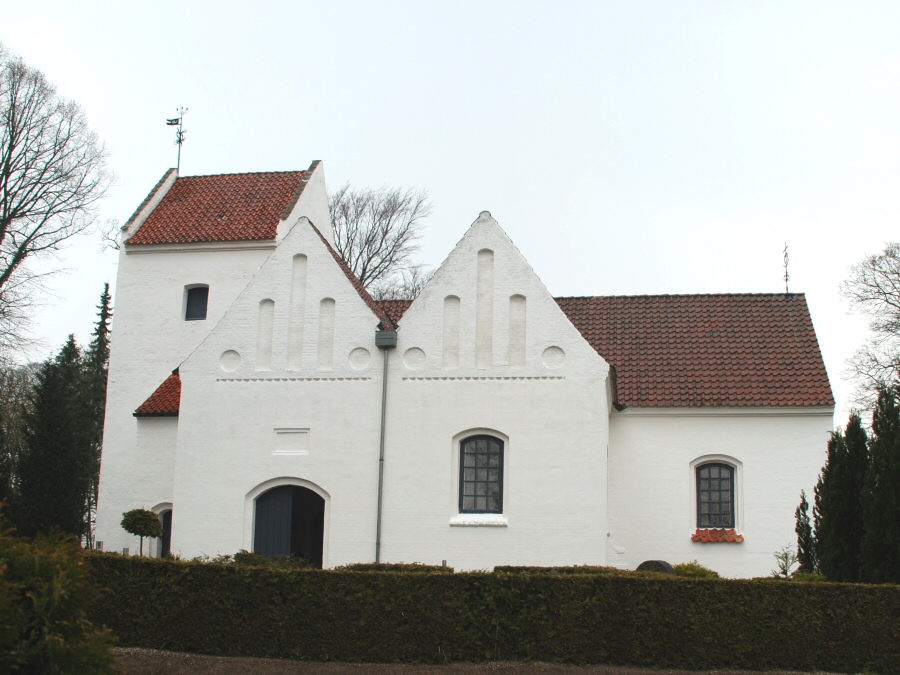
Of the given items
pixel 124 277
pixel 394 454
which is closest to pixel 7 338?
pixel 124 277

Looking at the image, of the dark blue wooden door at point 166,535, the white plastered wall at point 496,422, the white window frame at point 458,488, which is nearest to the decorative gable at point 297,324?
the white plastered wall at point 496,422

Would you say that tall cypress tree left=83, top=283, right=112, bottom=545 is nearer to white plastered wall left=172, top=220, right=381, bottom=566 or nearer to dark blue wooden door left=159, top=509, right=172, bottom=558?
dark blue wooden door left=159, top=509, right=172, bottom=558

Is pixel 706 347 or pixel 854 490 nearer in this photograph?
pixel 854 490

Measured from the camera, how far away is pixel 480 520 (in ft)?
61.0

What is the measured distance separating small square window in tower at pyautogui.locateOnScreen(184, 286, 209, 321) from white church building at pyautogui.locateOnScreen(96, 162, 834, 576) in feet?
24.8

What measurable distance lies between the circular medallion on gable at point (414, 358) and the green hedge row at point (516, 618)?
263 inches

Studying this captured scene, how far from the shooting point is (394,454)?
19031 millimetres

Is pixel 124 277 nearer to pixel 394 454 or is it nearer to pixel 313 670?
pixel 394 454

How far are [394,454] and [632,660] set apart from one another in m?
7.44

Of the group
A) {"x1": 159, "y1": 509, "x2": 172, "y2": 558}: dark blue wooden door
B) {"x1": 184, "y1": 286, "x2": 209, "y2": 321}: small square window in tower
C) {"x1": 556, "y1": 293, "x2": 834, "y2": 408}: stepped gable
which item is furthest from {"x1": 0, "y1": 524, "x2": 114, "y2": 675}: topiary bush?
{"x1": 184, "y1": 286, "x2": 209, "y2": 321}: small square window in tower

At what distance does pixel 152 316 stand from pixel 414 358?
1117 centimetres

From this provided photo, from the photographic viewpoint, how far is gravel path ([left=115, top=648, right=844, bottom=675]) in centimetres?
1234

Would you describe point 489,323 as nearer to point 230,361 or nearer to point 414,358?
point 414,358

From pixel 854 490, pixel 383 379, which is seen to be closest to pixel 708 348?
pixel 854 490
